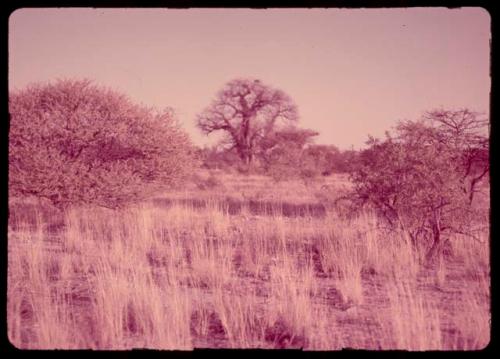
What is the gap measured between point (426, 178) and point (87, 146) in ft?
19.6

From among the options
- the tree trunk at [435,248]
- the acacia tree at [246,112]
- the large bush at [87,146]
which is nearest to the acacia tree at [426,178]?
the tree trunk at [435,248]

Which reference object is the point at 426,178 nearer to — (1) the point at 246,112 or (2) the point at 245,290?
(2) the point at 245,290

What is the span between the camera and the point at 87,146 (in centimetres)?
798

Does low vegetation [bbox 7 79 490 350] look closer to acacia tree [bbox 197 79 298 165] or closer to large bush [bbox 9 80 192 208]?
large bush [bbox 9 80 192 208]

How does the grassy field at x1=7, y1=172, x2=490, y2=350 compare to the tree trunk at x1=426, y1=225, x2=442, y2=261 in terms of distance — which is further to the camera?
the tree trunk at x1=426, y1=225, x2=442, y2=261

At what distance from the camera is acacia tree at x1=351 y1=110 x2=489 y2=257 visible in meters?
5.73

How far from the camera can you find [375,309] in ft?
13.5

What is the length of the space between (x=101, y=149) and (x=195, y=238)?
297cm

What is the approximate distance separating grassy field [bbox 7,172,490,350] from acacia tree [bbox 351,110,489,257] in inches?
13.2

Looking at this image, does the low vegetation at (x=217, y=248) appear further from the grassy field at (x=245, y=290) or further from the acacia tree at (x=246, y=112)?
the acacia tree at (x=246, y=112)

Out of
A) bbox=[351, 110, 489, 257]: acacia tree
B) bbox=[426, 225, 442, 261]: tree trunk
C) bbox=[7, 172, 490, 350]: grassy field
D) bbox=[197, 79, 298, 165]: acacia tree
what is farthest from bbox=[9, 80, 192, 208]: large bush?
bbox=[197, 79, 298, 165]: acacia tree

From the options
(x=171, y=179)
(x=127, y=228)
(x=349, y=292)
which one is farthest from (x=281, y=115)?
(x=349, y=292)

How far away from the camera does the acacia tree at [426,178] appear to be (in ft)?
18.8
